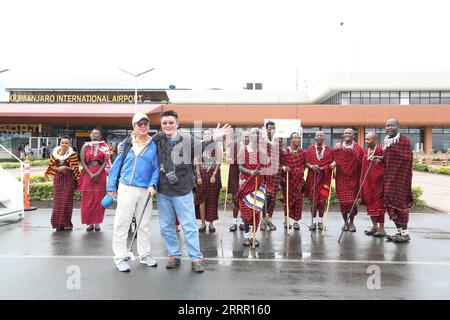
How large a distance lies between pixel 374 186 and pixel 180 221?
13.3 feet

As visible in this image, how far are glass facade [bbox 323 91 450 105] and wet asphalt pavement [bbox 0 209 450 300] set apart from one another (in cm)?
3096

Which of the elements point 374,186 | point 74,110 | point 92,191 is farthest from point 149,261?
point 74,110

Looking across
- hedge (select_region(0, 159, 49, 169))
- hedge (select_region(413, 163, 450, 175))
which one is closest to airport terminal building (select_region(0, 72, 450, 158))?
hedge (select_region(0, 159, 49, 169))

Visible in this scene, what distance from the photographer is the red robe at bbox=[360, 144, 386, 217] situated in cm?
784

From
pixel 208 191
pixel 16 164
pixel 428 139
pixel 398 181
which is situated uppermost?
pixel 428 139

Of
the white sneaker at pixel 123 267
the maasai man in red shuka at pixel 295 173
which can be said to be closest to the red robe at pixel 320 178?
the maasai man in red shuka at pixel 295 173

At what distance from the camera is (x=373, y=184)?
7949 mm

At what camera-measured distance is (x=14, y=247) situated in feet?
22.5

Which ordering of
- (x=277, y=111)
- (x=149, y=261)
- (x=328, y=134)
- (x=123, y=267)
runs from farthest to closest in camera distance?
(x=328, y=134) → (x=277, y=111) → (x=149, y=261) → (x=123, y=267)

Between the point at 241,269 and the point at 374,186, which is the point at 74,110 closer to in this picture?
the point at 374,186

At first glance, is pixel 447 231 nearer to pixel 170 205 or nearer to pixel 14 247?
pixel 170 205

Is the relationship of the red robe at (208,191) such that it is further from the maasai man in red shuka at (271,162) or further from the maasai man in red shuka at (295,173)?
the maasai man in red shuka at (295,173)

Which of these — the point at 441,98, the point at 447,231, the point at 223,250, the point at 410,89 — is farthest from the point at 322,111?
the point at 223,250

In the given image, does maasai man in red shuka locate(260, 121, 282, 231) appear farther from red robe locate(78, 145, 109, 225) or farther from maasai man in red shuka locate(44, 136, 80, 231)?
maasai man in red shuka locate(44, 136, 80, 231)
